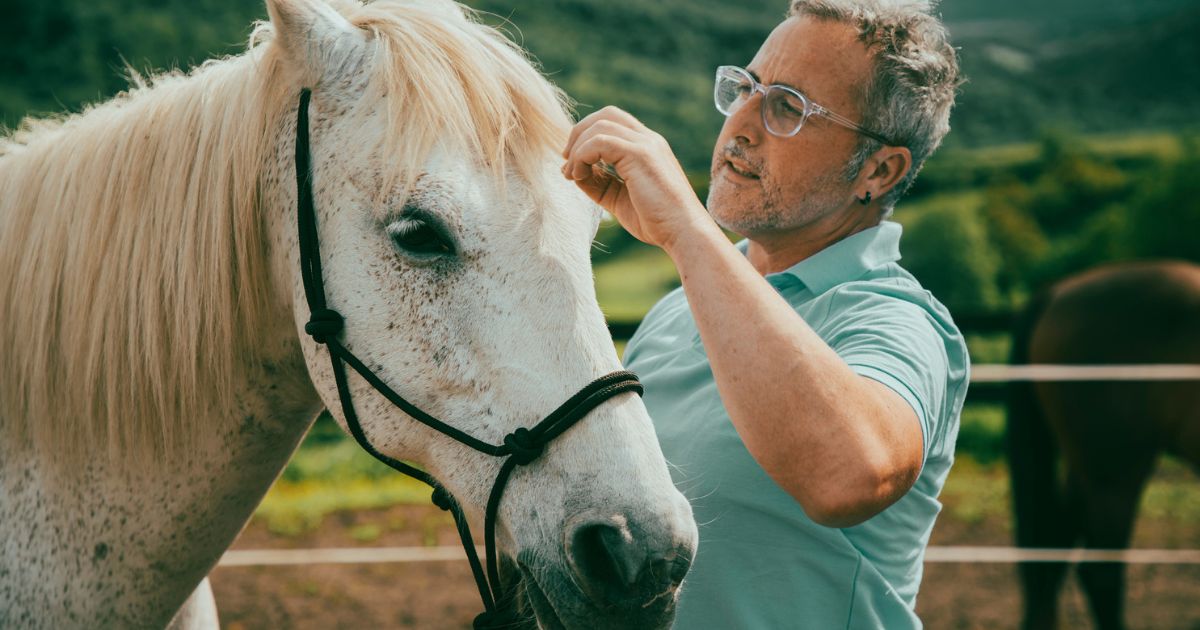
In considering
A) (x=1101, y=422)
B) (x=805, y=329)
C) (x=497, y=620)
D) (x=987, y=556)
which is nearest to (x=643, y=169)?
(x=805, y=329)

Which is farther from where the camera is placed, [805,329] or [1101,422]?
[1101,422]

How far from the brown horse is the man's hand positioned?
392 centimetres

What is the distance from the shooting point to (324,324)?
3.77 ft

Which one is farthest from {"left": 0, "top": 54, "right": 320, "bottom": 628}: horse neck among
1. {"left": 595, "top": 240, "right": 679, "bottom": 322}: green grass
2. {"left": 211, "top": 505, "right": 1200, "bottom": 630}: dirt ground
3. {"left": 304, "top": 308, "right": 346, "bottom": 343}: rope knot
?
{"left": 595, "top": 240, "right": 679, "bottom": 322}: green grass

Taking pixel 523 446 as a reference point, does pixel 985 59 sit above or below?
below

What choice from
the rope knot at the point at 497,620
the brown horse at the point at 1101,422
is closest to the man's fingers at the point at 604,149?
the rope knot at the point at 497,620

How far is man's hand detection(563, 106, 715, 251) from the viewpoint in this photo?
1059mm

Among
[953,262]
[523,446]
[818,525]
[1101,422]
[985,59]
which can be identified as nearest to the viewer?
[523,446]

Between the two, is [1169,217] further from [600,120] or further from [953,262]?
[600,120]

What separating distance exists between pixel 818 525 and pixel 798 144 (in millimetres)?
601

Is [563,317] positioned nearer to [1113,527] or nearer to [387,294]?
[387,294]

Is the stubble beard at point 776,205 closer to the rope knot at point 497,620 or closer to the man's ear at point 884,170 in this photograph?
the man's ear at point 884,170

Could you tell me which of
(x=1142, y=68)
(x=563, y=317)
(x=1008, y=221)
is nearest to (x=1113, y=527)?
(x=563, y=317)

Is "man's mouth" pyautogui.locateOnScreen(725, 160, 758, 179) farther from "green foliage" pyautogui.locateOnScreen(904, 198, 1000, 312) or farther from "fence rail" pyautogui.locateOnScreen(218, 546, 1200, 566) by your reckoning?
"green foliage" pyautogui.locateOnScreen(904, 198, 1000, 312)
